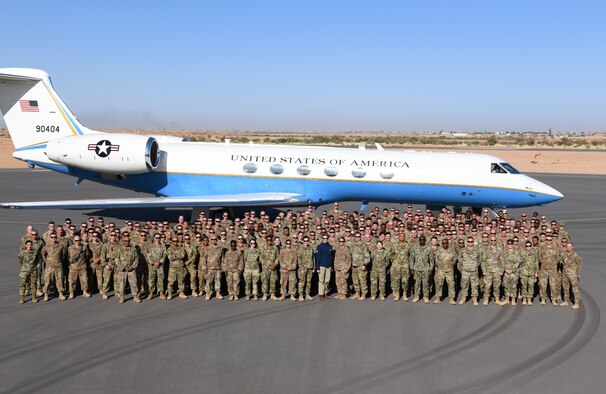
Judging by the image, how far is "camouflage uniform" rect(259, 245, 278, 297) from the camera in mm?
11402

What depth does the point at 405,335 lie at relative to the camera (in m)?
9.68

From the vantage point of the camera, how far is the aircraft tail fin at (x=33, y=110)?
20734mm

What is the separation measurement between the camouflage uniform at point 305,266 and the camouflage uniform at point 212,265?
66.7 inches

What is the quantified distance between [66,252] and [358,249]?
607 centimetres

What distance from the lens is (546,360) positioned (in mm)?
8617

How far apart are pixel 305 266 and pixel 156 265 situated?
3.11 m

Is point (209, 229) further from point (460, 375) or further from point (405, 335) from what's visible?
point (460, 375)

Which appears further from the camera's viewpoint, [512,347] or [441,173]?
[441,173]

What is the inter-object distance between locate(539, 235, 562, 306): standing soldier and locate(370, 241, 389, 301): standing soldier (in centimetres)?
313

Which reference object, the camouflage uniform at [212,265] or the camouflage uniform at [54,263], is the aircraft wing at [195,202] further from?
the camouflage uniform at [212,265]

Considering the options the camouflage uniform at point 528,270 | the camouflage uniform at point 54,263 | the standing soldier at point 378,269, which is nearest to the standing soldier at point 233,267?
the standing soldier at point 378,269

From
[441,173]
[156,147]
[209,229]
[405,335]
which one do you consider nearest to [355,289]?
[405,335]

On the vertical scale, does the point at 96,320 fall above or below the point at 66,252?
below

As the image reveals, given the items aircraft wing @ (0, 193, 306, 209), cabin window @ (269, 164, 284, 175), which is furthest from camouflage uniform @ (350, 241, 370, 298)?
cabin window @ (269, 164, 284, 175)
